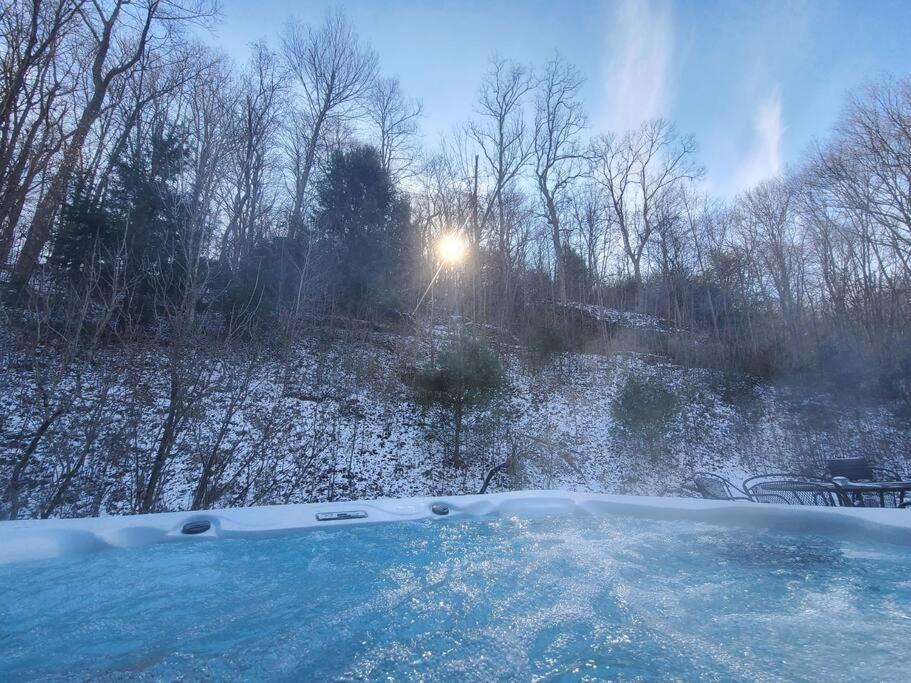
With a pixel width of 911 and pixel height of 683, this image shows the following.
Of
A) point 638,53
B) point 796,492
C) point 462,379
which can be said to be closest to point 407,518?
point 462,379

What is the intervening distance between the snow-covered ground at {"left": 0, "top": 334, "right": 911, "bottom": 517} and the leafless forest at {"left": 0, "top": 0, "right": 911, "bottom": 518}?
0.06m

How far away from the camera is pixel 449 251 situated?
12.9 m

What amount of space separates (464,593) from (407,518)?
1.09m

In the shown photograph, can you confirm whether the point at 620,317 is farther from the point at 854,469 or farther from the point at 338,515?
the point at 338,515

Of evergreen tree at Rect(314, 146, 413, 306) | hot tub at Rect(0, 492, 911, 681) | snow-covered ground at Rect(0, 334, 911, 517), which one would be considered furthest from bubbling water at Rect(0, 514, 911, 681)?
evergreen tree at Rect(314, 146, 413, 306)

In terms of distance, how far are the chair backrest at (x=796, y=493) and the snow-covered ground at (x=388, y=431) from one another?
1.89m

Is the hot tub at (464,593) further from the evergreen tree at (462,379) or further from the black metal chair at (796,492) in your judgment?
the evergreen tree at (462,379)

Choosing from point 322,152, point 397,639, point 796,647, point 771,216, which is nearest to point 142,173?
point 322,152

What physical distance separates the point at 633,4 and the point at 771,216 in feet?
34.0

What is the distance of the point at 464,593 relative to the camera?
262 centimetres

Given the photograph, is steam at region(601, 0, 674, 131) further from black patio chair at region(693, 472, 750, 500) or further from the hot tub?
the hot tub

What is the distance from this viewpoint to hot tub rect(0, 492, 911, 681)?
1952 mm

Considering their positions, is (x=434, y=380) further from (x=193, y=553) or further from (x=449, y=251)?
(x=449, y=251)

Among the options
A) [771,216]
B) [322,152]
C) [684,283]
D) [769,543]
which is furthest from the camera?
[684,283]
